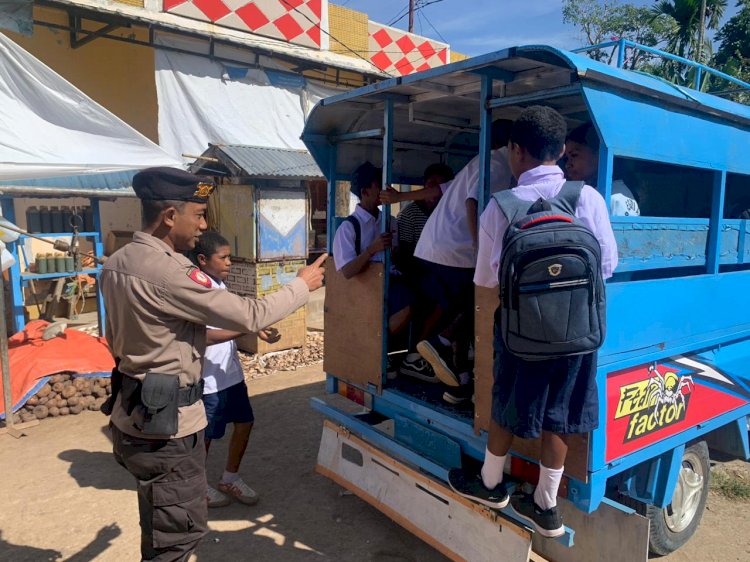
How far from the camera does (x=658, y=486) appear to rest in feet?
9.62

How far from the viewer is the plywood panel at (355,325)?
11.3ft

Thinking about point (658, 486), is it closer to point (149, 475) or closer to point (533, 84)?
point (533, 84)

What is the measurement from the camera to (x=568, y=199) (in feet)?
7.13

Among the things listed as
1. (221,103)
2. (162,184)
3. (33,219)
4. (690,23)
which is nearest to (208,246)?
(162,184)

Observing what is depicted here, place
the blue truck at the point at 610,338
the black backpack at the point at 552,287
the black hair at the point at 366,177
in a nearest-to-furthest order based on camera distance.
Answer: the black backpack at the point at 552,287, the blue truck at the point at 610,338, the black hair at the point at 366,177

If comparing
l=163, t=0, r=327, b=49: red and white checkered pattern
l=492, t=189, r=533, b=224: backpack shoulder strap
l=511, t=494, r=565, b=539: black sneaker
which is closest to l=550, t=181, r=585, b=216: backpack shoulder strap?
l=492, t=189, r=533, b=224: backpack shoulder strap

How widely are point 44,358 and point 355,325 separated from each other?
144 inches

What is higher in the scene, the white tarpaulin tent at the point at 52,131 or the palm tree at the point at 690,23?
the palm tree at the point at 690,23

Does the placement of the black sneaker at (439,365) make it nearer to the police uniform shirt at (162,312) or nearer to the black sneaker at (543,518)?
the black sneaker at (543,518)

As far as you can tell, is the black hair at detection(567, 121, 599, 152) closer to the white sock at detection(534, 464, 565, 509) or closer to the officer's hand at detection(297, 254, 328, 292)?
the officer's hand at detection(297, 254, 328, 292)

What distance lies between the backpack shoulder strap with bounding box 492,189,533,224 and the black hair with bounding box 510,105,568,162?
199 mm

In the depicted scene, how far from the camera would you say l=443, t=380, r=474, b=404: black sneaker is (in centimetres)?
315

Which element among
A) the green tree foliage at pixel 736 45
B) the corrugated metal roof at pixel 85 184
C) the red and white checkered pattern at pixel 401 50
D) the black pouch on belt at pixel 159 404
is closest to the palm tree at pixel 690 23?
the green tree foliage at pixel 736 45

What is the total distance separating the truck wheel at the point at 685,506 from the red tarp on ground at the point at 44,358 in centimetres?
498
